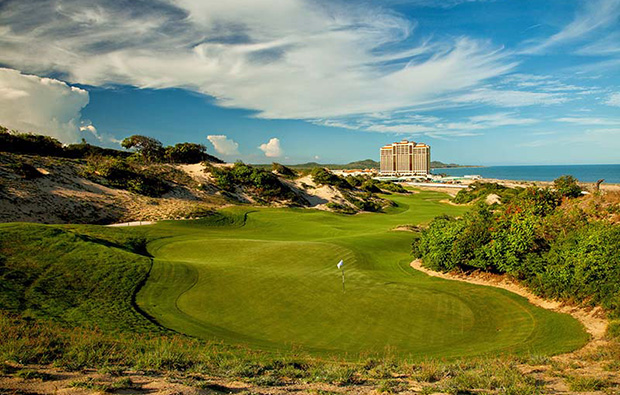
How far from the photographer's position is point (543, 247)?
19188 millimetres

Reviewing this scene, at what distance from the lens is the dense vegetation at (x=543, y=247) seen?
49.2 ft

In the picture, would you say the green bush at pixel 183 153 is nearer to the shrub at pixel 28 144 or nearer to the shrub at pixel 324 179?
the shrub at pixel 28 144

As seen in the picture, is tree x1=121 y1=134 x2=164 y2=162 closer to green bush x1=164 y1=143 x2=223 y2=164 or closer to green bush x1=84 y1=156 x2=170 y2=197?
green bush x1=164 y1=143 x2=223 y2=164

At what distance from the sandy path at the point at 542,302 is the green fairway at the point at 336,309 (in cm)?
48

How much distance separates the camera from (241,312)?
13.8 metres

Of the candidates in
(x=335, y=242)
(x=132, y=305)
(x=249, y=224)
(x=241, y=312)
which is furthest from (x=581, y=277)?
(x=249, y=224)

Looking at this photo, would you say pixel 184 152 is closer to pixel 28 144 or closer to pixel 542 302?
pixel 28 144

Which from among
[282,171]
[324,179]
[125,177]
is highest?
[282,171]

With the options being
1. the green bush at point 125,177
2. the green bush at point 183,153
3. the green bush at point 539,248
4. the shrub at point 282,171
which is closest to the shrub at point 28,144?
the green bush at point 125,177

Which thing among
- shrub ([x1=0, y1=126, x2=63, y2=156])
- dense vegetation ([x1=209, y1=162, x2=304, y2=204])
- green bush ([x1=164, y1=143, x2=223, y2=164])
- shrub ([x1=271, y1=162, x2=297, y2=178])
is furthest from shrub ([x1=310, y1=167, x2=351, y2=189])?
shrub ([x1=0, y1=126, x2=63, y2=156])

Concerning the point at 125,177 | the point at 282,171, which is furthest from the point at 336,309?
the point at 282,171

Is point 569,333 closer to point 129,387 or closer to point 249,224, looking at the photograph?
point 129,387

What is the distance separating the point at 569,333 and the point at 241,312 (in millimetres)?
12523

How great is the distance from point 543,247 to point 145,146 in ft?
264
